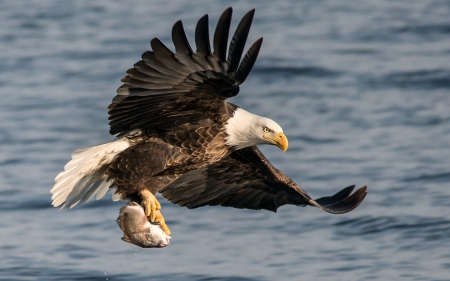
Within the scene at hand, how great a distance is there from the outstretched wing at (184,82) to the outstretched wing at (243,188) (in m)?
0.95

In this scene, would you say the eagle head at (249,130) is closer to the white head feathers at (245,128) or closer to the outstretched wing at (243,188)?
the white head feathers at (245,128)

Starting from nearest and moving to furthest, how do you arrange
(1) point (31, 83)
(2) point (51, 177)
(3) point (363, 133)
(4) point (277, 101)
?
(2) point (51, 177) < (3) point (363, 133) < (4) point (277, 101) < (1) point (31, 83)

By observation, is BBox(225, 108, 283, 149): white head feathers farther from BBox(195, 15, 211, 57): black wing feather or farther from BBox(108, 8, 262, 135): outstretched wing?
BBox(195, 15, 211, 57): black wing feather

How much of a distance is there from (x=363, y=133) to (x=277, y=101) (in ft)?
4.54

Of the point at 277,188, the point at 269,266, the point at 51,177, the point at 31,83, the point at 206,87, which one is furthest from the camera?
the point at 31,83

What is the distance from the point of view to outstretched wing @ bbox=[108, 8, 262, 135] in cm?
523

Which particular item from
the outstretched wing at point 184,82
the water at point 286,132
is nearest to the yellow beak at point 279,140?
the outstretched wing at point 184,82

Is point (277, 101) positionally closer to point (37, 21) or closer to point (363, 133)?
point (363, 133)

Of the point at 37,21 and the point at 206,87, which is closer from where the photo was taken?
the point at 206,87

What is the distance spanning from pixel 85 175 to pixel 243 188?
1314 millimetres

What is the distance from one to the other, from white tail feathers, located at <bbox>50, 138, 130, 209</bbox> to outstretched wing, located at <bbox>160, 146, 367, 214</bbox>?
75 centimetres

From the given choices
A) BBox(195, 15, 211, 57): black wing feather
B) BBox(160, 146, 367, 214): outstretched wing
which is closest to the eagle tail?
BBox(160, 146, 367, 214): outstretched wing

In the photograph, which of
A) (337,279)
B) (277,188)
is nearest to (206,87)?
(277,188)

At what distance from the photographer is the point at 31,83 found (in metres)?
12.4
